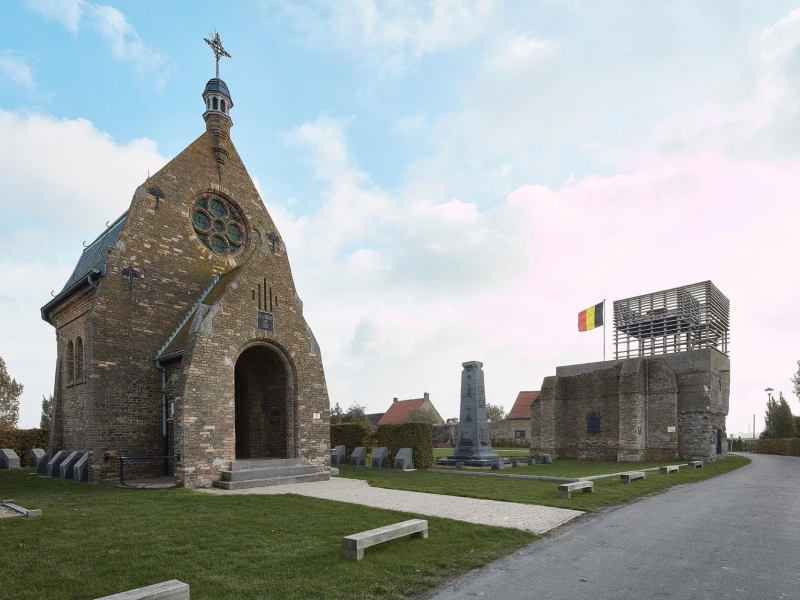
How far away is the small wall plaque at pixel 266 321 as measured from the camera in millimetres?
14750

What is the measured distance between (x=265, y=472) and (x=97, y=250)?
10828 millimetres

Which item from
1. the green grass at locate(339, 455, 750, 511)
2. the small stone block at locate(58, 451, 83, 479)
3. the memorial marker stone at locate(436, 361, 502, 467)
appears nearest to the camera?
the green grass at locate(339, 455, 750, 511)

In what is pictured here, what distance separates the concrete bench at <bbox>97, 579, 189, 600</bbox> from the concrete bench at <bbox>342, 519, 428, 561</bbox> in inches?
85.4

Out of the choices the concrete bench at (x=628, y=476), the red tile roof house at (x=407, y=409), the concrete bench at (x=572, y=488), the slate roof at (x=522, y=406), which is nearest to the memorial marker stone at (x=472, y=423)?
the concrete bench at (x=628, y=476)

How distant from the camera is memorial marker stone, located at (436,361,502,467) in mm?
20906

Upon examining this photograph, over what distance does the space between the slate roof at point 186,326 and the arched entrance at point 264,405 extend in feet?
6.54

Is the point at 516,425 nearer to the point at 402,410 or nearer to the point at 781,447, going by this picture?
the point at 402,410

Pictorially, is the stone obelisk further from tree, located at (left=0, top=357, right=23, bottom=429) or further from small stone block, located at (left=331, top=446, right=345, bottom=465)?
tree, located at (left=0, top=357, right=23, bottom=429)

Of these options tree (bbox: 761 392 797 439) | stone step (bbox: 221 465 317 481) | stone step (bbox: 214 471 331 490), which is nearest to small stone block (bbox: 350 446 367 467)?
stone step (bbox: 214 471 331 490)

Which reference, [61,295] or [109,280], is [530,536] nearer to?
[109,280]

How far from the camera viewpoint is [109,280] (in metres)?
15.0

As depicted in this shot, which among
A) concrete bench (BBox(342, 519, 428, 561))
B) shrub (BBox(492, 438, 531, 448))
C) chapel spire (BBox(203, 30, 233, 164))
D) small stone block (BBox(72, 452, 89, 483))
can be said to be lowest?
shrub (BBox(492, 438, 531, 448))

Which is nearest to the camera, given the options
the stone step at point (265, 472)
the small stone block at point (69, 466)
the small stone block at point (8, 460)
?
the stone step at point (265, 472)

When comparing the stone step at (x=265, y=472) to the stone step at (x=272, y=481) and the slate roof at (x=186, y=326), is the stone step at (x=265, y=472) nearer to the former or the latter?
the stone step at (x=272, y=481)
